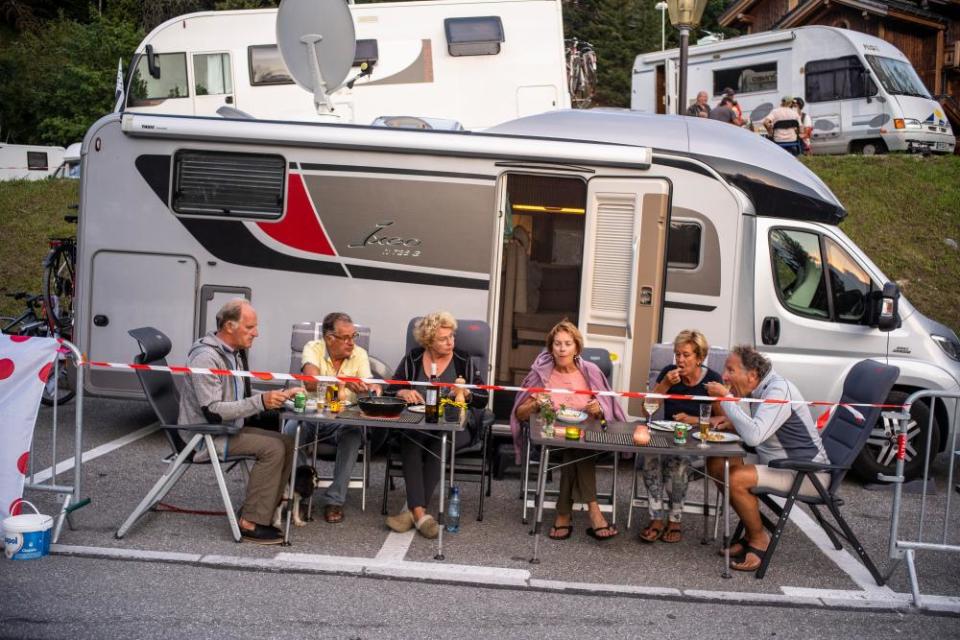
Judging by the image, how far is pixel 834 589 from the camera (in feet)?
18.0

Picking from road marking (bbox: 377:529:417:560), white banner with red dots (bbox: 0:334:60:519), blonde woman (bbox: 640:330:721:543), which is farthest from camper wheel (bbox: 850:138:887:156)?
white banner with red dots (bbox: 0:334:60:519)

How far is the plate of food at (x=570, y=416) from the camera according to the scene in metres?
6.02

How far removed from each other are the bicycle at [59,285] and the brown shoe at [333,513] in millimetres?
4601

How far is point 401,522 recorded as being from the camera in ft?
20.1

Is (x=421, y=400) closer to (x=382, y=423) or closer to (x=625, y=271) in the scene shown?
(x=382, y=423)

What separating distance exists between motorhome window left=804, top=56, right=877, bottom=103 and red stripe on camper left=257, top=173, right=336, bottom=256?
1303cm

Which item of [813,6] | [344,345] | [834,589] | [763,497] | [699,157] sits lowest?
[834,589]

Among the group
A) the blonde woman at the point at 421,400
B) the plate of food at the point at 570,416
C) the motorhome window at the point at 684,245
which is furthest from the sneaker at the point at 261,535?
the motorhome window at the point at 684,245

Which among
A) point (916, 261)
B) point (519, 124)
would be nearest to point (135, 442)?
point (519, 124)

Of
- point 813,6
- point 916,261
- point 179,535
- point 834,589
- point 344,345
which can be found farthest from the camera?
point 813,6

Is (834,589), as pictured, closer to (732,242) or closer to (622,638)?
(622,638)

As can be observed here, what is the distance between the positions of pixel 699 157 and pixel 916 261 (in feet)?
26.4

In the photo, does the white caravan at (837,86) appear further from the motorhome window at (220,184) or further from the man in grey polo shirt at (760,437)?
the man in grey polo shirt at (760,437)

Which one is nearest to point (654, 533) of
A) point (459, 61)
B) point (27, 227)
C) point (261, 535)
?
point (261, 535)
